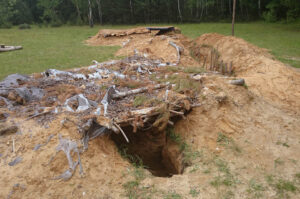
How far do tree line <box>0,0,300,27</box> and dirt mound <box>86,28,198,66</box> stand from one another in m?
9.66

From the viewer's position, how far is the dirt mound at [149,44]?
9.59 m

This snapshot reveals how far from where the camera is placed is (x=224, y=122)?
16.8 feet

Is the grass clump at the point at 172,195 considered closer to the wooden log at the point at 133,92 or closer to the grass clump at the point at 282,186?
the grass clump at the point at 282,186

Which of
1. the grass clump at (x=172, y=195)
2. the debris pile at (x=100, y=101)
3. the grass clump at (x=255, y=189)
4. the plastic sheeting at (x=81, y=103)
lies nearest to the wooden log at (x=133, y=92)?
the debris pile at (x=100, y=101)

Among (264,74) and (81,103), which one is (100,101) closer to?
(81,103)

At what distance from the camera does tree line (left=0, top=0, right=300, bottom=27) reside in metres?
24.5

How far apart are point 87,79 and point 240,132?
168 inches

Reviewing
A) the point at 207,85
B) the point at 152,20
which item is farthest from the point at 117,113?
the point at 152,20

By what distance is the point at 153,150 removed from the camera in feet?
17.6

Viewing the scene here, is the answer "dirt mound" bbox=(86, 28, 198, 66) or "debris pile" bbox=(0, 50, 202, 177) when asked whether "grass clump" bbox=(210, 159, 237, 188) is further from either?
"dirt mound" bbox=(86, 28, 198, 66)

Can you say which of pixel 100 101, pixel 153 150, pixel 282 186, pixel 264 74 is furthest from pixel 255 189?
pixel 264 74

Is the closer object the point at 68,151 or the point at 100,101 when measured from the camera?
the point at 68,151

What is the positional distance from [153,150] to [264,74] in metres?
4.69

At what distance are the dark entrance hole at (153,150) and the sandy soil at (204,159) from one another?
413 mm
